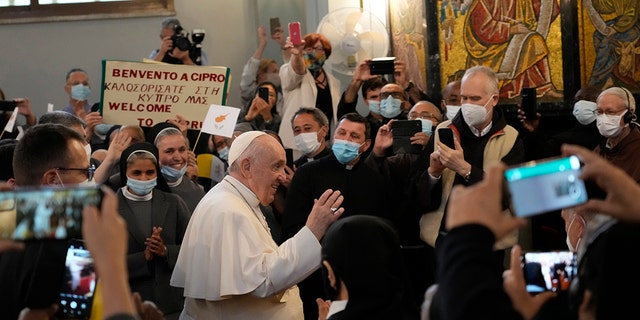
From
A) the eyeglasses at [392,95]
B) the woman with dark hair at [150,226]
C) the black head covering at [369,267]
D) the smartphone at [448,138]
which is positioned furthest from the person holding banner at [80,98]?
the black head covering at [369,267]

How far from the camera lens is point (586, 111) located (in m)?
9.52

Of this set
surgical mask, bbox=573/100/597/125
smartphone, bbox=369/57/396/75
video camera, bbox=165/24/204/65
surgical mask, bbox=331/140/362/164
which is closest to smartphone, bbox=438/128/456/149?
surgical mask, bbox=331/140/362/164

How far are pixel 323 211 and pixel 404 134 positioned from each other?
288cm

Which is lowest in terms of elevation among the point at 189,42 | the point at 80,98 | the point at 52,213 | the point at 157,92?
the point at 80,98

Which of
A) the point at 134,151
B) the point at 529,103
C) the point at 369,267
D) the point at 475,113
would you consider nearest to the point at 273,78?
the point at 529,103

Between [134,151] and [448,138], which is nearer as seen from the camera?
[134,151]

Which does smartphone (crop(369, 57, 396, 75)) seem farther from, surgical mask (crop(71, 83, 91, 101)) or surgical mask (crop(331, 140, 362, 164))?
surgical mask (crop(71, 83, 91, 101))

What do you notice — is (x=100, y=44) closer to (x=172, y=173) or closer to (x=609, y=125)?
(x=172, y=173)

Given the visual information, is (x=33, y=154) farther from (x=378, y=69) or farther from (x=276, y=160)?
(x=378, y=69)

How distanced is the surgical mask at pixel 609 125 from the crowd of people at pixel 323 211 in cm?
2

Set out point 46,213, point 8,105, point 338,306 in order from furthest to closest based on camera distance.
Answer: point 8,105 → point 338,306 → point 46,213

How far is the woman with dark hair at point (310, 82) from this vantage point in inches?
448

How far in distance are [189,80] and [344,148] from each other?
6.92ft

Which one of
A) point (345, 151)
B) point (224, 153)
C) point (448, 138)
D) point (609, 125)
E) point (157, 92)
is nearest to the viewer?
point (448, 138)
